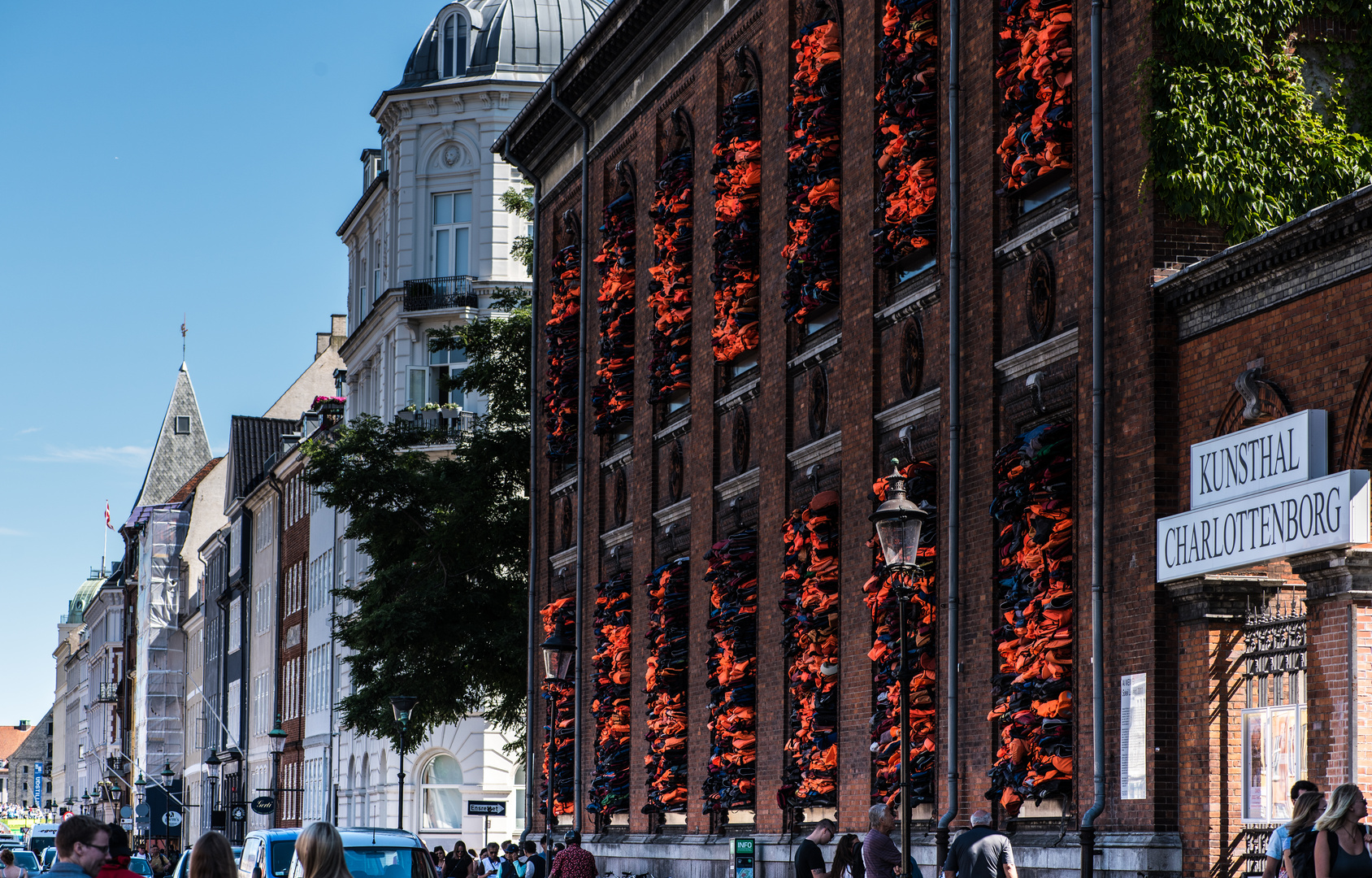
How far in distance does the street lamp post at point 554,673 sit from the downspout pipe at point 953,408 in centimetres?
1322

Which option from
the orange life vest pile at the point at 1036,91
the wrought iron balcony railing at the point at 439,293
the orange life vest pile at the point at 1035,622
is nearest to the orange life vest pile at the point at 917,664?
the orange life vest pile at the point at 1035,622

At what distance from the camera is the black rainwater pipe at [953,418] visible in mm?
20688

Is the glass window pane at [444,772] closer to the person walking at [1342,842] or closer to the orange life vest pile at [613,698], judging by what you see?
the orange life vest pile at [613,698]

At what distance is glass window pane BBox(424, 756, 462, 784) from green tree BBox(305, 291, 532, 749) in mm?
11461

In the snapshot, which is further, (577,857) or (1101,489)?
(577,857)

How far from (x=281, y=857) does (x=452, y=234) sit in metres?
39.7

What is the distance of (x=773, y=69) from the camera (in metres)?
27.5

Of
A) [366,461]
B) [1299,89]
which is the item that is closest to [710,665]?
[1299,89]

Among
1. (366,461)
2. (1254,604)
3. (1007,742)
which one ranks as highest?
(366,461)

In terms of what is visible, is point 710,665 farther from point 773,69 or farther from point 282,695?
point 282,695

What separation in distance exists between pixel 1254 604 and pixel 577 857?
10781 mm

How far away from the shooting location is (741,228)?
2814 cm

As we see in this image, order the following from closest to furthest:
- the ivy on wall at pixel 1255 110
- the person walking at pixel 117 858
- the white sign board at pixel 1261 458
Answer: the person walking at pixel 117 858, the white sign board at pixel 1261 458, the ivy on wall at pixel 1255 110

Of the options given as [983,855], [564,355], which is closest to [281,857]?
[983,855]
